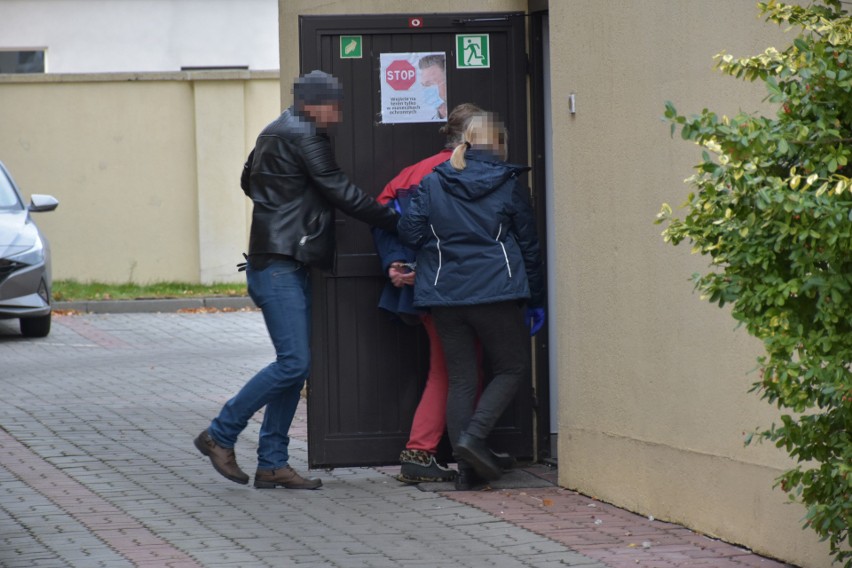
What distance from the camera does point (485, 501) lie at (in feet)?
23.3

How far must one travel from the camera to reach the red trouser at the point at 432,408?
7492mm

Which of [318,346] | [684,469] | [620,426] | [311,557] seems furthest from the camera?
[318,346]

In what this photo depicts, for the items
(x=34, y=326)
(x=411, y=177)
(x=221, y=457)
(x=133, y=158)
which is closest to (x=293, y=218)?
(x=411, y=177)

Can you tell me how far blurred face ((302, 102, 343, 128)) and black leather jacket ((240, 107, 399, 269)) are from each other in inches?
1.7

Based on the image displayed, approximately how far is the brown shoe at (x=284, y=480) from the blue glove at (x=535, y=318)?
1369 mm

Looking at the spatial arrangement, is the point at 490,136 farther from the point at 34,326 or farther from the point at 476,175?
the point at 34,326

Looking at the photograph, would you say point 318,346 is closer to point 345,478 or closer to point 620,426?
point 345,478

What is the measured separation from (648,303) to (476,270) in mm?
926

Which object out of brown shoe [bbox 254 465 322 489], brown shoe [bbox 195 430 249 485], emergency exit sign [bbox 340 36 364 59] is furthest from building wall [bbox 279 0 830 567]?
brown shoe [bbox 195 430 249 485]

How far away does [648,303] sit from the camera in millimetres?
6613

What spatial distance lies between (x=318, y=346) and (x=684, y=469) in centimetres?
218

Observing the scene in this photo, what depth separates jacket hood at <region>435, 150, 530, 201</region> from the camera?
712 centimetres

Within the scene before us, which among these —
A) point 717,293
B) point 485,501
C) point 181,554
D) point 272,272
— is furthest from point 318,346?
point 717,293

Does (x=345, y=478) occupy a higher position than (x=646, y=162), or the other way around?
(x=646, y=162)
